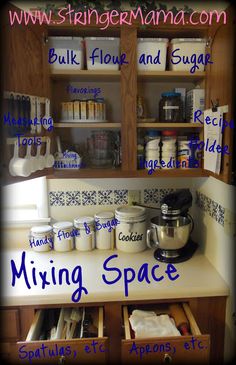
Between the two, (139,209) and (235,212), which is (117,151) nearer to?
(139,209)

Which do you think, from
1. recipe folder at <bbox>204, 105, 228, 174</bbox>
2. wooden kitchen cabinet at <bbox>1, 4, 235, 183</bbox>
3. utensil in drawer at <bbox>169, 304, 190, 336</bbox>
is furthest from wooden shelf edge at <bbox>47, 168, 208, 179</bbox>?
utensil in drawer at <bbox>169, 304, 190, 336</bbox>

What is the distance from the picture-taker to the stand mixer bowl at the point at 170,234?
4.46 ft

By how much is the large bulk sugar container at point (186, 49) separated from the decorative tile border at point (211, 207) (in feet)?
2.02

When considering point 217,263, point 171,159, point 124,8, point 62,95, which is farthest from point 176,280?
point 124,8

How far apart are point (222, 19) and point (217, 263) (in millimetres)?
1008

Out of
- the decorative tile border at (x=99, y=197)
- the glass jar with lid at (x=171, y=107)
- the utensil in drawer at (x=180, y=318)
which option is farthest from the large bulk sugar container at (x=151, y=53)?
the utensil in drawer at (x=180, y=318)

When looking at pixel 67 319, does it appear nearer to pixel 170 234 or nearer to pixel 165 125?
pixel 170 234

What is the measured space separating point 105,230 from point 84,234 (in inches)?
4.4

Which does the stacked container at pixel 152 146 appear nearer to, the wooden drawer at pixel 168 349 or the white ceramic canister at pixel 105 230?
the white ceramic canister at pixel 105 230

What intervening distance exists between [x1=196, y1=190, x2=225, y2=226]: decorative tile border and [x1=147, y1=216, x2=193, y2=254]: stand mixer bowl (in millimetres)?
122

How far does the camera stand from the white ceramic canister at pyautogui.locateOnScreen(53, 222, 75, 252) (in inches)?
60.2

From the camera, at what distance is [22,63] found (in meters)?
1.05

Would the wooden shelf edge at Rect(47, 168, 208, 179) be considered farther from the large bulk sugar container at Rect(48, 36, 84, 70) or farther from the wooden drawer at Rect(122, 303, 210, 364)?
the wooden drawer at Rect(122, 303, 210, 364)

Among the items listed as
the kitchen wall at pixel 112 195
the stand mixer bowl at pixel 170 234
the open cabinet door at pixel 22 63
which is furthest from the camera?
the kitchen wall at pixel 112 195
